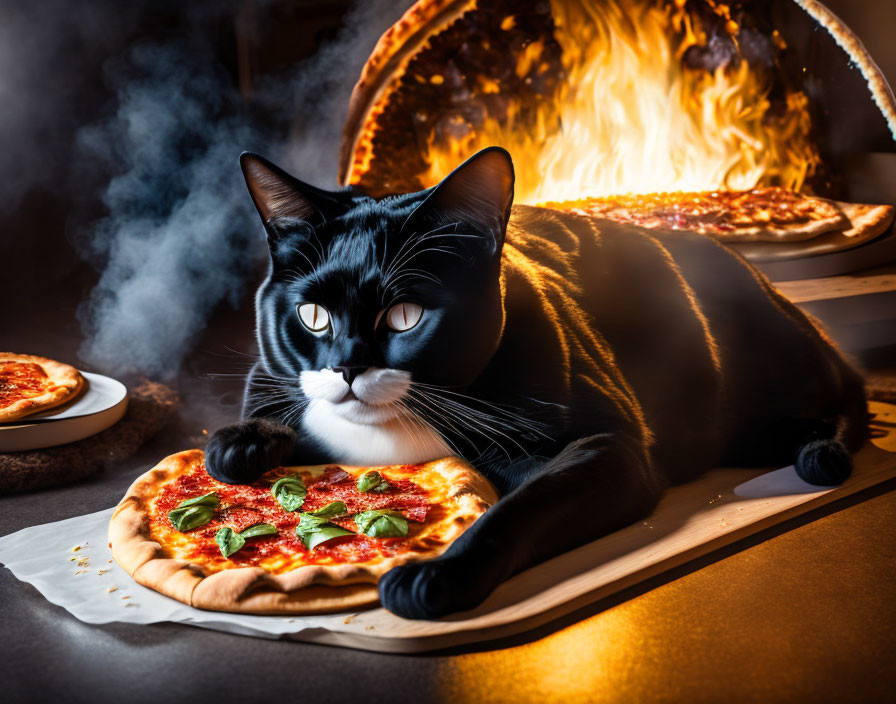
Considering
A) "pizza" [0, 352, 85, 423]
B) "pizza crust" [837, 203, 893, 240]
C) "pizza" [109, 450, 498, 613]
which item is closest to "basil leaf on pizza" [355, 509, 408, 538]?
"pizza" [109, 450, 498, 613]

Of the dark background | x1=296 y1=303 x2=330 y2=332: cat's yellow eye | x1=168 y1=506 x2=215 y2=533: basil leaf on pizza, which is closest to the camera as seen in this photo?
the dark background

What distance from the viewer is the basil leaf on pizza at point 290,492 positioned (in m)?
1.62

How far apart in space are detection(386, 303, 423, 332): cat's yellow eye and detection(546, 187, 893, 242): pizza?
4.30 feet

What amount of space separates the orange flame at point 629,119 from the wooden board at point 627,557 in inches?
62.1

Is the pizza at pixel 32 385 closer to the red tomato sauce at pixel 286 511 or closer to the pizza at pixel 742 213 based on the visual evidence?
the red tomato sauce at pixel 286 511

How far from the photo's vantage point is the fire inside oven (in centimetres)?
302

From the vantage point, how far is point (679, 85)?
3.26 meters

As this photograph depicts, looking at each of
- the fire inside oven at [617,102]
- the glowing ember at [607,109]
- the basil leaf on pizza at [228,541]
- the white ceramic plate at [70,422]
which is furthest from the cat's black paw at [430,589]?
the glowing ember at [607,109]

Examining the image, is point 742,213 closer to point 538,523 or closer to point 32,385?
point 538,523

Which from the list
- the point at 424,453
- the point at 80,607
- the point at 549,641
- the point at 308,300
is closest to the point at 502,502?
the point at 549,641

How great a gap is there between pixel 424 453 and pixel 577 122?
6.12 ft

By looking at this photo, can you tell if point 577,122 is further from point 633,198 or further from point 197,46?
point 197,46

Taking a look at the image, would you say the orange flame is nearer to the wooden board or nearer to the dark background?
the dark background

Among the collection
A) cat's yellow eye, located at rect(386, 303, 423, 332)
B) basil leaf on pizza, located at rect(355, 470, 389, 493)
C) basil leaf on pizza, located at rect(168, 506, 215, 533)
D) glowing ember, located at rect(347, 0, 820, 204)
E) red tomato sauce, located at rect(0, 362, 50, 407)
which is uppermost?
glowing ember, located at rect(347, 0, 820, 204)
